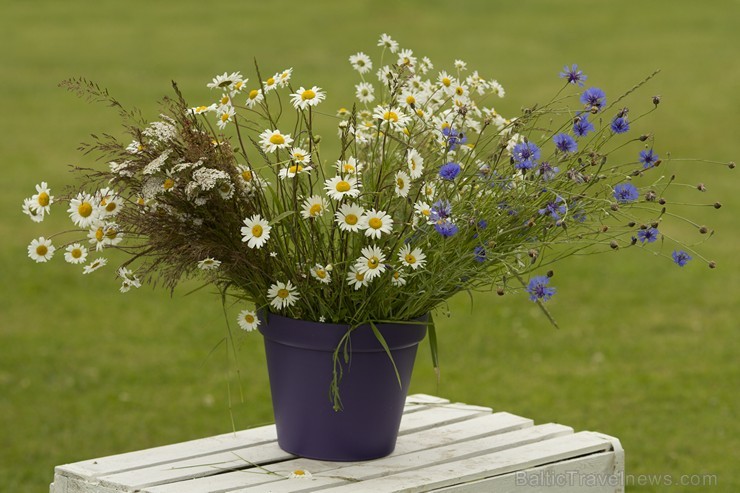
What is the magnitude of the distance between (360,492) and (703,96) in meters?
10.1

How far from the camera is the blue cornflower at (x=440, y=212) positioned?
7.05 ft

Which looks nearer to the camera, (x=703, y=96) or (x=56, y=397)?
(x=56, y=397)

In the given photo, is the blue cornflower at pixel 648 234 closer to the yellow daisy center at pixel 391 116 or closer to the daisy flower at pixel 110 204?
the yellow daisy center at pixel 391 116

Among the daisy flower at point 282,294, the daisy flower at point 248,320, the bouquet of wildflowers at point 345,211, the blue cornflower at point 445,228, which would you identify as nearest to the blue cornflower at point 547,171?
the bouquet of wildflowers at point 345,211

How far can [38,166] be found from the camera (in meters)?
9.12

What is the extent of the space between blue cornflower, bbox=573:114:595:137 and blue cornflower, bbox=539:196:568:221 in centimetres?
14

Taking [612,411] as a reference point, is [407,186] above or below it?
above

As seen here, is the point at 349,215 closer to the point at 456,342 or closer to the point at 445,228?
the point at 445,228

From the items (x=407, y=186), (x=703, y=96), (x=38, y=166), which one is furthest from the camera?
Answer: (x=703, y=96)

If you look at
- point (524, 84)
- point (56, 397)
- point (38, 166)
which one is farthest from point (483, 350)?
point (524, 84)

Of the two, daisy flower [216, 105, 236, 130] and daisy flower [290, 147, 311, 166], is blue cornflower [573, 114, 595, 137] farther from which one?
daisy flower [216, 105, 236, 130]

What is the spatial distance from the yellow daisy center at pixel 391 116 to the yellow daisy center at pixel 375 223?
23cm

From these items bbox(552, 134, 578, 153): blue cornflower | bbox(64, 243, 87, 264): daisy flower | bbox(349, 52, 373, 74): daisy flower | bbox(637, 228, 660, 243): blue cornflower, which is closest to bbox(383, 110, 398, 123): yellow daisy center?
bbox(349, 52, 373, 74): daisy flower

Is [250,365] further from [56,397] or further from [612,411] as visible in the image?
[612,411]
